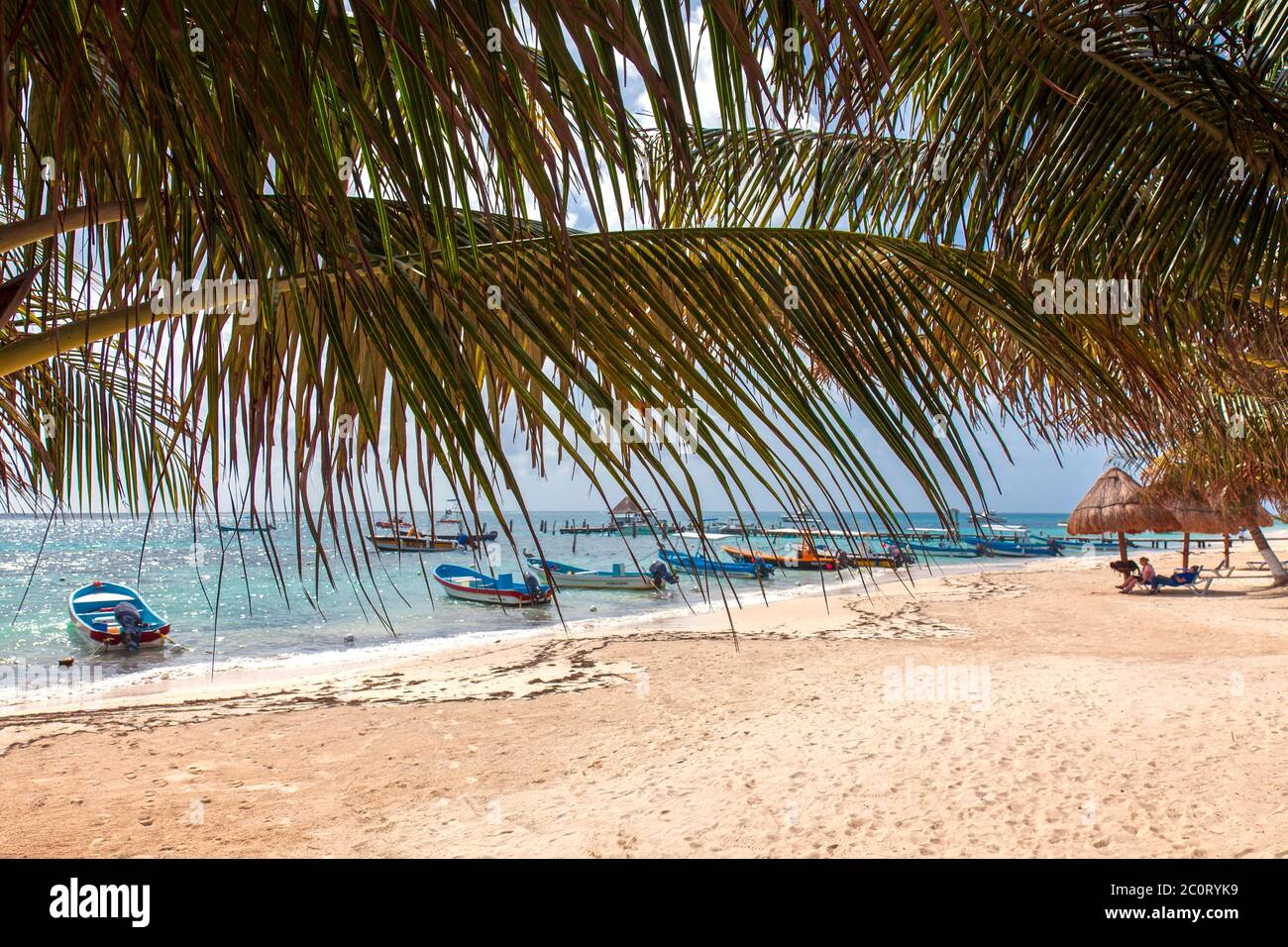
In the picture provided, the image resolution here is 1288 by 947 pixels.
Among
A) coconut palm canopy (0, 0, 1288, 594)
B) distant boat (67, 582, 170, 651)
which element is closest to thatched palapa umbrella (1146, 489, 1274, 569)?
coconut palm canopy (0, 0, 1288, 594)

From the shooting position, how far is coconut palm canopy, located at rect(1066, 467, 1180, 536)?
19047 millimetres

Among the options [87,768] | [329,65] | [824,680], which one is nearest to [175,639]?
[87,768]

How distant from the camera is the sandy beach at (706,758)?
452 cm

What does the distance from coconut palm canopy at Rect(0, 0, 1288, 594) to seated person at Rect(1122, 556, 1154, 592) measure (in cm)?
1835

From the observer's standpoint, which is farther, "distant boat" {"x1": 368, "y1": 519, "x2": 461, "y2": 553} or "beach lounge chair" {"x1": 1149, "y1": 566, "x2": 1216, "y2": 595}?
"beach lounge chair" {"x1": 1149, "y1": 566, "x2": 1216, "y2": 595}

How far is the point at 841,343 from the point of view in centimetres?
106

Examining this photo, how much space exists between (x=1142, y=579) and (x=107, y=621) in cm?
2369

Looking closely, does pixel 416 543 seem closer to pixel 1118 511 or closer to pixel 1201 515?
pixel 1118 511

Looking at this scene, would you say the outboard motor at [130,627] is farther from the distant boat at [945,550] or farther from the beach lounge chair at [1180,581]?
the beach lounge chair at [1180,581]

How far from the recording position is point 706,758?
6055 mm

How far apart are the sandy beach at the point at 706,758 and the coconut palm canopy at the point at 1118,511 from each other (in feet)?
26.1
